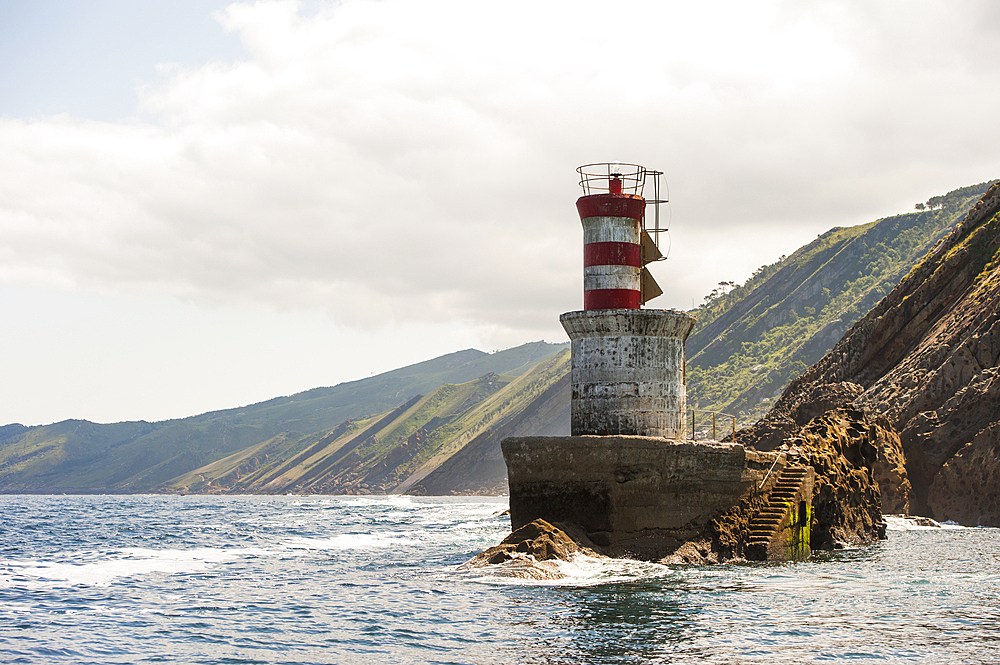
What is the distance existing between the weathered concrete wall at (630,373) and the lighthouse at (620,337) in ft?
0.08

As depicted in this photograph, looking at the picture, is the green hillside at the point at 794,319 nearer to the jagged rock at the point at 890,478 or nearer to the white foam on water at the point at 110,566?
the jagged rock at the point at 890,478

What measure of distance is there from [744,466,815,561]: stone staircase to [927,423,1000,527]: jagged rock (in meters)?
17.3

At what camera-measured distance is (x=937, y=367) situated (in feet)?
153

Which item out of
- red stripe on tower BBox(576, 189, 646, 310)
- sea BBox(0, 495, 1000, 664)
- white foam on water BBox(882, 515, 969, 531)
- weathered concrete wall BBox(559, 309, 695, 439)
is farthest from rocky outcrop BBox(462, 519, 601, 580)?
white foam on water BBox(882, 515, 969, 531)

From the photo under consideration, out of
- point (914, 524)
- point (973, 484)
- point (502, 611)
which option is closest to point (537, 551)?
point (502, 611)

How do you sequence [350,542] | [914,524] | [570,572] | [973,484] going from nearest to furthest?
[570,572]
[350,542]
[914,524]
[973,484]

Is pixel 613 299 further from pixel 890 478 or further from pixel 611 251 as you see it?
pixel 890 478

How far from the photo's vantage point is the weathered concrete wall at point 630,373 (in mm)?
22219

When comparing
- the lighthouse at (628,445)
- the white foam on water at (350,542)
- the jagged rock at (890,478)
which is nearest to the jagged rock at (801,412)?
the jagged rock at (890,478)

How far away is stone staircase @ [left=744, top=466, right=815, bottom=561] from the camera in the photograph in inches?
885

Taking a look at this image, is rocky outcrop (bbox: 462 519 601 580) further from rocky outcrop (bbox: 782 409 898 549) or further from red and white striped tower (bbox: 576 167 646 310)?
rocky outcrop (bbox: 782 409 898 549)

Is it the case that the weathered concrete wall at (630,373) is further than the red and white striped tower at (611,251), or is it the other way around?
the red and white striped tower at (611,251)

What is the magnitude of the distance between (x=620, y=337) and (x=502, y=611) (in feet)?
Answer: 28.6

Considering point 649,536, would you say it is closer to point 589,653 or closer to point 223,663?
point 589,653
